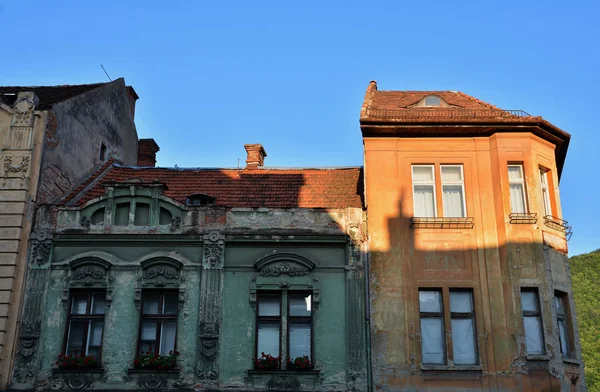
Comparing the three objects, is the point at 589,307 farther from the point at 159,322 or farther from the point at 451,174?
the point at 159,322

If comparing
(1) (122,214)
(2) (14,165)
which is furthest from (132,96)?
(1) (122,214)

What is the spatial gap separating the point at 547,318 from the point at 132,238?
10.1 metres

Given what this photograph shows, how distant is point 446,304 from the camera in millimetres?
16641

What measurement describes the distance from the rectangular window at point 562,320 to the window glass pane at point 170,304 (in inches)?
356

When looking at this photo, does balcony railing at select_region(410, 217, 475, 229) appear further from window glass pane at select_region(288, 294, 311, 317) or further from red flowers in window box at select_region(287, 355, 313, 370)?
red flowers in window box at select_region(287, 355, 313, 370)

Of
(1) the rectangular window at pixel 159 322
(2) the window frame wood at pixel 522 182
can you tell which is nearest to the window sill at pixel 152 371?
(1) the rectangular window at pixel 159 322

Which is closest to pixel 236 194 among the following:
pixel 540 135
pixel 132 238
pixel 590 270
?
pixel 132 238

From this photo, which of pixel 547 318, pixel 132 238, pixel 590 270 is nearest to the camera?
pixel 547 318

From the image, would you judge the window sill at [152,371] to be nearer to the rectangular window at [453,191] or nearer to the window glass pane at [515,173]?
the rectangular window at [453,191]

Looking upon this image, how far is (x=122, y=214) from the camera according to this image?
706 inches

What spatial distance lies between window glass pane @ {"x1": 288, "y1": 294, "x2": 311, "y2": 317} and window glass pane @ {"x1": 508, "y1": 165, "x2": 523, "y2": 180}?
600 cm

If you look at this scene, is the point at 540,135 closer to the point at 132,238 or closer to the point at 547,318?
the point at 547,318

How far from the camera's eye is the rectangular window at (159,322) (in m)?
16.8

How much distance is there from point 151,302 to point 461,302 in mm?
7450
